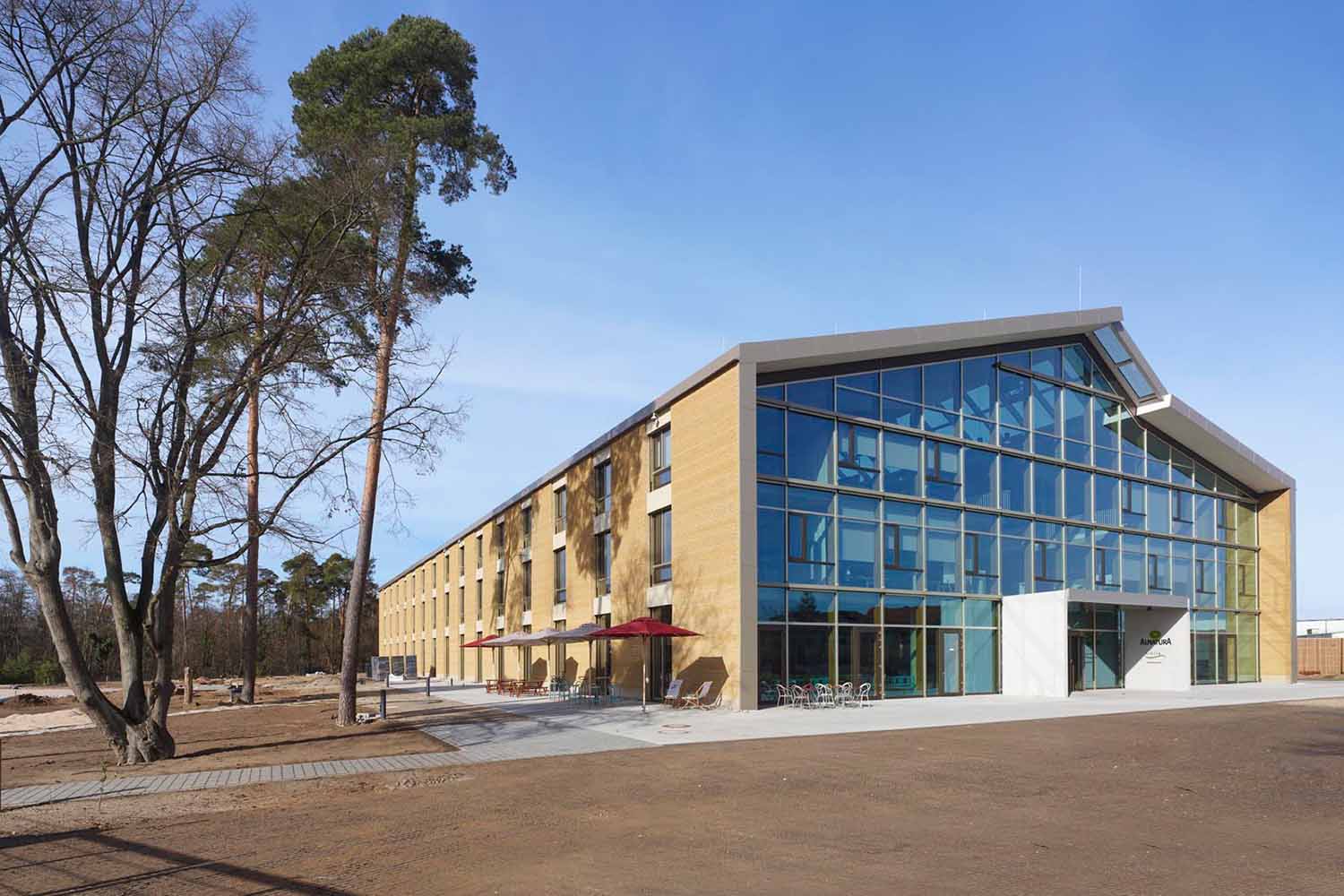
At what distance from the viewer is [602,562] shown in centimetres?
3200

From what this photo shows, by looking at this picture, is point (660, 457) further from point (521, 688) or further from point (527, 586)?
point (527, 586)

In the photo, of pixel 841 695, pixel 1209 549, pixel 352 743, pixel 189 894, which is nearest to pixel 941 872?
pixel 189 894

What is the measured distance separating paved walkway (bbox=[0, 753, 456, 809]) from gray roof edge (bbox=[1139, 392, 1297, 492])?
26675mm

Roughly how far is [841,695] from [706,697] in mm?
3469

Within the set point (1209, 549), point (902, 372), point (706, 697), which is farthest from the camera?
point (1209, 549)

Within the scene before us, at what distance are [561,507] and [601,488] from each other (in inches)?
177

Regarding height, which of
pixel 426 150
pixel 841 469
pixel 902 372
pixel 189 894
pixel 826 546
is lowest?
pixel 189 894

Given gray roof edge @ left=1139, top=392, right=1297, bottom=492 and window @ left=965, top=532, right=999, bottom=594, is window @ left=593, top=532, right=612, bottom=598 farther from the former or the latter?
gray roof edge @ left=1139, top=392, right=1297, bottom=492

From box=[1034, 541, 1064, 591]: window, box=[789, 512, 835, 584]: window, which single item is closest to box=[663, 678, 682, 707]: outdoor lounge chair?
box=[789, 512, 835, 584]: window

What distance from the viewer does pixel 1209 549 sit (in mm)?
36406

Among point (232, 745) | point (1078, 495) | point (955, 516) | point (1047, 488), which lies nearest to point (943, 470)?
point (955, 516)

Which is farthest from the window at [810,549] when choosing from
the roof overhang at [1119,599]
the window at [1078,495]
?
the window at [1078,495]

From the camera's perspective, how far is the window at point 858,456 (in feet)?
84.9

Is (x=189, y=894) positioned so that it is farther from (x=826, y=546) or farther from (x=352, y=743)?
(x=826, y=546)
